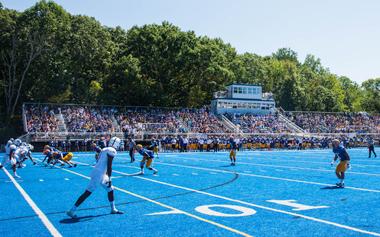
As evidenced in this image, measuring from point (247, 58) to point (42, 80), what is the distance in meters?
37.7

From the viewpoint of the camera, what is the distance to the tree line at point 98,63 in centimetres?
4650

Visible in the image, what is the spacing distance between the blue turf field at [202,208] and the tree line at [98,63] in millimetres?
34513

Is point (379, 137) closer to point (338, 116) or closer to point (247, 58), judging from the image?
point (338, 116)

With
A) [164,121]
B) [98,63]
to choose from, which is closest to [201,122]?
[164,121]

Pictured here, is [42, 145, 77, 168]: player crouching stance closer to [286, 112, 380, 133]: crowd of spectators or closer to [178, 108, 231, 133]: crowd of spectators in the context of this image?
[178, 108, 231, 133]: crowd of spectators

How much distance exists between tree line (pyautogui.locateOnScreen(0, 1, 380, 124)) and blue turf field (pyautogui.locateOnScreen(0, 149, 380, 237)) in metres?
34.5

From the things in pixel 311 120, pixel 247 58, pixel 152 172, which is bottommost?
pixel 152 172

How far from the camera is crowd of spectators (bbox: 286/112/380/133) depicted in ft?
177

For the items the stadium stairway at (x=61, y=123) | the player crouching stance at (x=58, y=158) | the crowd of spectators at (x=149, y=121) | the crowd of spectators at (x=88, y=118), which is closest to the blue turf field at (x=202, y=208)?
the player crouching stance at (x=58, y=158)

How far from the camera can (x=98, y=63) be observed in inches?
2168

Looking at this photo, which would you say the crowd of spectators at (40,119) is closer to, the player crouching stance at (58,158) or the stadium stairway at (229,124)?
the player crouching stance at (58,158)

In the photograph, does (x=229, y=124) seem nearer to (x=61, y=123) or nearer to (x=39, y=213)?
(x=61, y=123)

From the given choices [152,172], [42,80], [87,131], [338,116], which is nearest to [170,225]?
[152,172]

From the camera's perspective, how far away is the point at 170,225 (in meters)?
8.14
